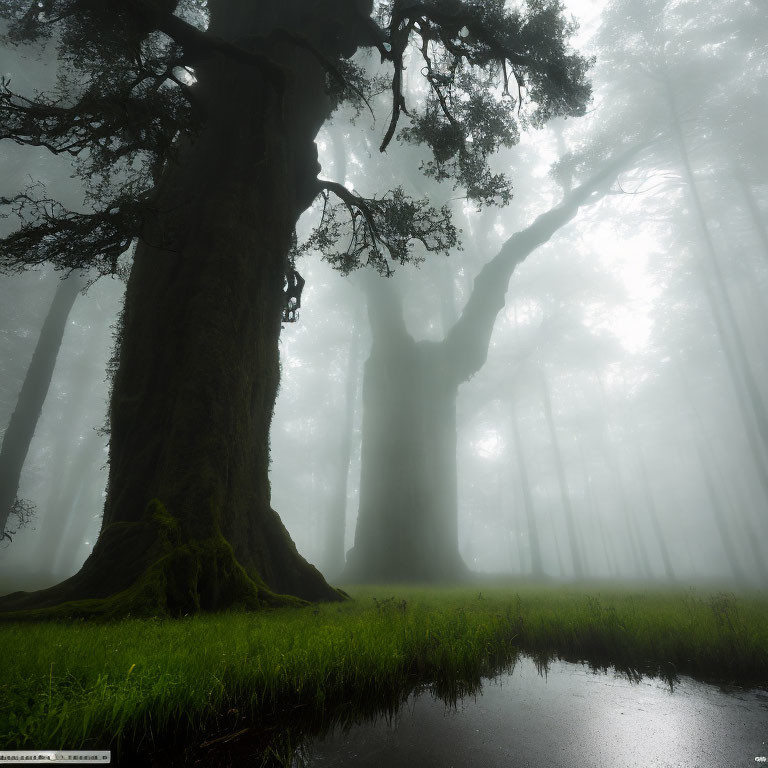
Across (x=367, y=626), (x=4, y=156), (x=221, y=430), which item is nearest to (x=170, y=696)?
(x=367, y=626)

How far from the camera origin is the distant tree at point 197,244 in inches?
181

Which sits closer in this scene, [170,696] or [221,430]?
[170,696]

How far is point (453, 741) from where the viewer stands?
178 cm

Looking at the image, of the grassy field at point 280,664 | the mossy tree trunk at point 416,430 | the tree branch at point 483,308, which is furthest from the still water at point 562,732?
the tree branch at point 483,308

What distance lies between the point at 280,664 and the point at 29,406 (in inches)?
775

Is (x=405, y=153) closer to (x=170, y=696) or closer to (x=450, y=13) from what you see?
(x=450, y=13)

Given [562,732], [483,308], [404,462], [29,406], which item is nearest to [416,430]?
[404,462]

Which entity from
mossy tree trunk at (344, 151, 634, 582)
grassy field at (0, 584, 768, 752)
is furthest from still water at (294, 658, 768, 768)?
mossy tree trunk at (344, 151, 634, 582)

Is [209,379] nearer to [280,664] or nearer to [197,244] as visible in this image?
[197,244]

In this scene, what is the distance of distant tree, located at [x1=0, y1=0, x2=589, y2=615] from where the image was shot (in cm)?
461

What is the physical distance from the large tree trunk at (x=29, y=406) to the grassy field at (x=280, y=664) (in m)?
13.4

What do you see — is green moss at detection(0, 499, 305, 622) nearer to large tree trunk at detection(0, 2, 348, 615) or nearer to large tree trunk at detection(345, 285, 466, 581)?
large tree trunk at detection(0, 2, 348, 615)

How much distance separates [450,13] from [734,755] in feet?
41.4

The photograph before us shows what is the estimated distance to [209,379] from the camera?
→ 5.49m
